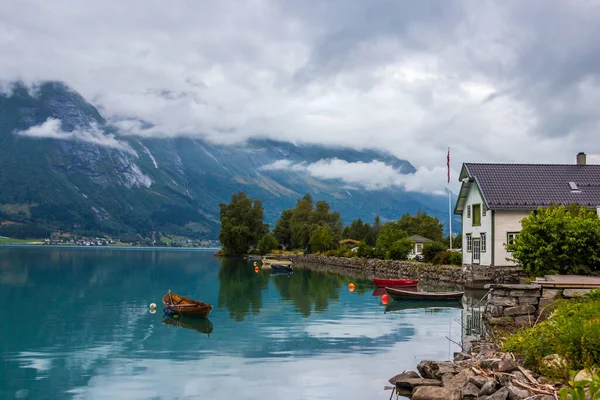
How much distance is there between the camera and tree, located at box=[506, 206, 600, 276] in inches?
1396

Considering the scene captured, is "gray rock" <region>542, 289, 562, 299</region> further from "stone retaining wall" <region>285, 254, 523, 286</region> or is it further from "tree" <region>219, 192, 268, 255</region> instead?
"tree" <region>219, 192, 268, 255</region>

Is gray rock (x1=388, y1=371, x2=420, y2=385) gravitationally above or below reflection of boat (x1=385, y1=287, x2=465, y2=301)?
below

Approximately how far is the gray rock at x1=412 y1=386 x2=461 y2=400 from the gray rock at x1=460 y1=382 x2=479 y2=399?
0.12m

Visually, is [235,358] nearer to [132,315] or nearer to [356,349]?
[356,349]

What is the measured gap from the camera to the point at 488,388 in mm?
13766

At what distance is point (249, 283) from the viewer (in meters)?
60.1

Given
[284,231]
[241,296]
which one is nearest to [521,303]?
[241,296]

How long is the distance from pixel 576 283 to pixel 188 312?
1921 cm

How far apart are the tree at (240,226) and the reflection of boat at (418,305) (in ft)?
319

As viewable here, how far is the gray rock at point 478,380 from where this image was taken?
46.3 feet

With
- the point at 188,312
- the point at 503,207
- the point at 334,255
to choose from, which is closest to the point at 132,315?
the point at 188,312

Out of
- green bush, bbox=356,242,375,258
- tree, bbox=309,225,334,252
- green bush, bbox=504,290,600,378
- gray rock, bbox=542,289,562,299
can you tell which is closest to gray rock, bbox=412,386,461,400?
green bush, bbox=504,290,600,378

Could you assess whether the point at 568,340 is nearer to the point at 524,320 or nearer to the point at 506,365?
the point at 506,365

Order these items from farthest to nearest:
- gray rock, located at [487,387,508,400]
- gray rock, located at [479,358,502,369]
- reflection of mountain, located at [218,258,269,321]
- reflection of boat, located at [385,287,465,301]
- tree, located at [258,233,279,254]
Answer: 1. tree, located at [258,233,279,254]
2. reflection of boat, located at [385,287,465,301]
3. reflection of mountain, located at [218,258,269,321]
4. gray rock, located at [479,358,502,369]
5. gray rock, located at [487,387,508,400]
